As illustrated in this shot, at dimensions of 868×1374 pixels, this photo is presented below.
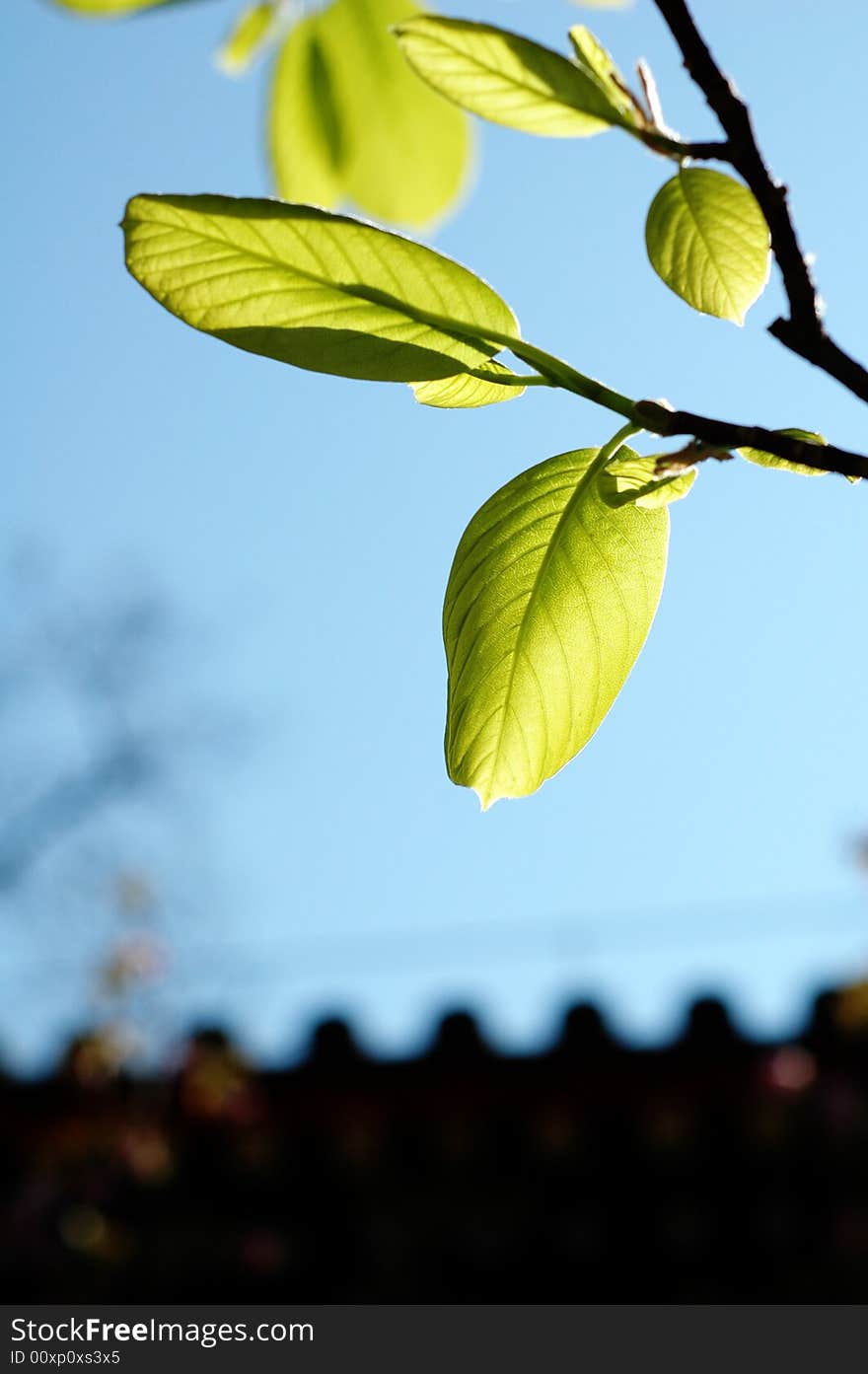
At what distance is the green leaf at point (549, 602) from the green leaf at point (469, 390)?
36 mm

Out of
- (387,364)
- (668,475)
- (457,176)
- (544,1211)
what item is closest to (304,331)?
(387,364)

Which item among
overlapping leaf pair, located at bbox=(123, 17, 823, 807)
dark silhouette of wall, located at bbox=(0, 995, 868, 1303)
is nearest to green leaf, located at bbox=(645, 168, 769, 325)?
overlapping leaf pair, located at bbox=(123, 17, 823, 807)

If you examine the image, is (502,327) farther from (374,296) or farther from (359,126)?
(359,126)

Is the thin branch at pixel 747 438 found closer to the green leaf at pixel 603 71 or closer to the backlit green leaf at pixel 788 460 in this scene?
the backlit green leaf at pixel 788 460

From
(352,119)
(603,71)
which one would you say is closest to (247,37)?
(352,119)

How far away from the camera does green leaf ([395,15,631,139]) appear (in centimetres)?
47

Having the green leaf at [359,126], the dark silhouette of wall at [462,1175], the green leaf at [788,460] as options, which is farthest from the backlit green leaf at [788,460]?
the dark silhouette of wall at [462,1175]

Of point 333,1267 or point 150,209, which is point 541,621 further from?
point 333,1267

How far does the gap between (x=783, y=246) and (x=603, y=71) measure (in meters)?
0.12

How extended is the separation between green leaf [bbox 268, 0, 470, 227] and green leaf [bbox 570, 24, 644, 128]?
36 centimetres

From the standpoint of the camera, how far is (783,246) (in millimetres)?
426

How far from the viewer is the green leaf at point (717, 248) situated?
20.1 inches

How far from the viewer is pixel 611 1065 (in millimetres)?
4438

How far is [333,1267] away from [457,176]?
408 cm
